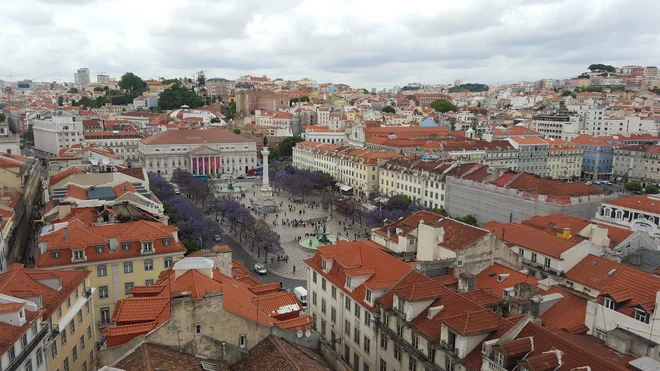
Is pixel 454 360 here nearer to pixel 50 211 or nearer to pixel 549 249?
pixel 549 249

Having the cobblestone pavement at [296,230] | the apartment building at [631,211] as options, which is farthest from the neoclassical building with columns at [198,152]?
the apartment building at [631,211]

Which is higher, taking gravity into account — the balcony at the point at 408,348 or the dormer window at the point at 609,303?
the dormer window at the point at 609,303

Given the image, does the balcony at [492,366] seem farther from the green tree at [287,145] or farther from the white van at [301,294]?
the green tree at [287,145]

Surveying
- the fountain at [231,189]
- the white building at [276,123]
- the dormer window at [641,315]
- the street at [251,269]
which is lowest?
the fountain at [231,189]

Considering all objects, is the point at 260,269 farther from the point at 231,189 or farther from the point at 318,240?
the point at 231,189

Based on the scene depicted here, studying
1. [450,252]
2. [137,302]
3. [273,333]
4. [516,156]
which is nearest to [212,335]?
[273,333]

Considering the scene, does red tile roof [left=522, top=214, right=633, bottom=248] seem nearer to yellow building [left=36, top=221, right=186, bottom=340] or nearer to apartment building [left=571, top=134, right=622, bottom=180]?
yellow building [left=36, top=221, right=186, bottom=340]
